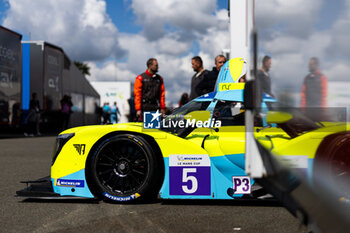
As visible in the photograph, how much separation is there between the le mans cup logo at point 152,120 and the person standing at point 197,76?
107 inches

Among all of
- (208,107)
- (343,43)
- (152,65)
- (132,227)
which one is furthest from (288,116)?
(152,65)

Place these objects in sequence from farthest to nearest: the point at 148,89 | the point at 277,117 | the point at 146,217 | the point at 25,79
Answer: the point at 25,79 < the point at 148,89 < the point at 146,217 < the point at 277,117

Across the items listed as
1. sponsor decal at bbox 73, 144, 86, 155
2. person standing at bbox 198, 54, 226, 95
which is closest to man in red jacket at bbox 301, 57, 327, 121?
sponsor decal at bbox 73, 144, 86, 155

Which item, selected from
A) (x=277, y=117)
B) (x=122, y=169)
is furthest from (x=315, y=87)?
(x=122, y=169)

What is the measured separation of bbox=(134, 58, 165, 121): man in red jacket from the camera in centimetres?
622

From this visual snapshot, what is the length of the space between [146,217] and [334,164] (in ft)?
5.56

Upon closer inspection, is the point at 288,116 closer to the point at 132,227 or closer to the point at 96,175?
the point at 132,227

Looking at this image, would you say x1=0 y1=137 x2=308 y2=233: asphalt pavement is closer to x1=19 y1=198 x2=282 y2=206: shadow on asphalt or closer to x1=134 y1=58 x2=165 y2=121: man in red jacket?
x1=19 y1=198 x2=282 y2=206: shadow on asphalt

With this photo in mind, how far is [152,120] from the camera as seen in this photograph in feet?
13.4

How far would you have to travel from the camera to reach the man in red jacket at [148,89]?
622cm

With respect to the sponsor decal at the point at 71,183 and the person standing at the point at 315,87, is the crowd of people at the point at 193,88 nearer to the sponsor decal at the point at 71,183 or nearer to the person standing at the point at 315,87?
the person standing at the point at 315,87

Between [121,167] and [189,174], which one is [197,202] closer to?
[189,174]

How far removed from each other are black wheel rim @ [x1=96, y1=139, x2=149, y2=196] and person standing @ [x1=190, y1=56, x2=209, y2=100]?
2.88 m

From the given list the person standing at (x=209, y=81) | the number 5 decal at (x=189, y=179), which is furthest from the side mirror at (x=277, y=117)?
the person standing at (x=209, y=81)
